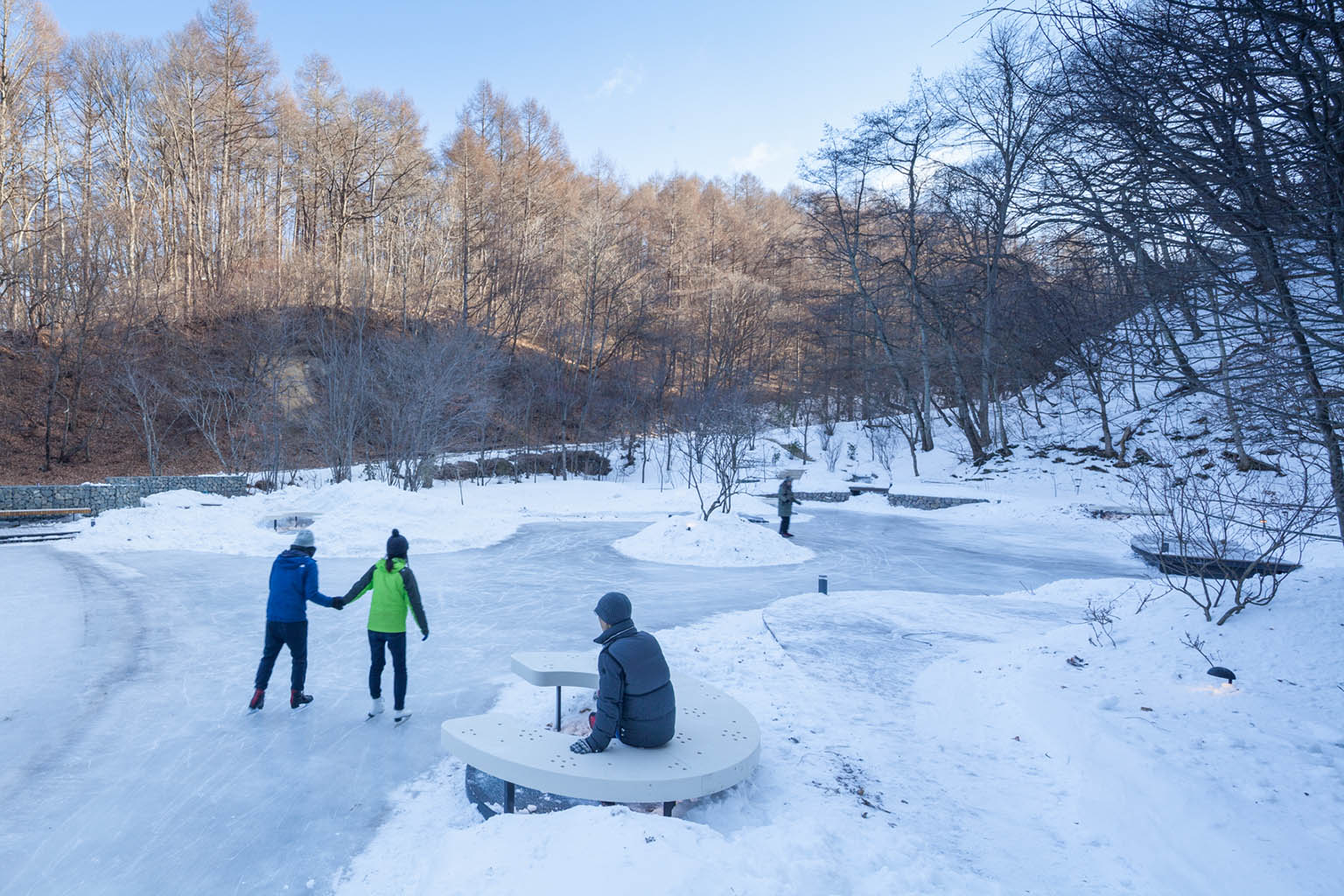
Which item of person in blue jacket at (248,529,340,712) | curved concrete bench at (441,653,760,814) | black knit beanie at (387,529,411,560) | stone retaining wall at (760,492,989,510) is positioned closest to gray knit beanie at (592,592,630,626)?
curved concrete bench at (441,653,760,814)

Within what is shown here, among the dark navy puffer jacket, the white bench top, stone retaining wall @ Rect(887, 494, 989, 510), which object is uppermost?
the dark navy puffer jacket

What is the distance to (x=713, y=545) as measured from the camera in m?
13.5

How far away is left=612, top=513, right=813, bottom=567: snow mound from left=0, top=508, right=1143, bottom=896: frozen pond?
2.19ft

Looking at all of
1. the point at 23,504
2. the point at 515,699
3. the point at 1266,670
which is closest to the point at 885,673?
the point at 1266,670

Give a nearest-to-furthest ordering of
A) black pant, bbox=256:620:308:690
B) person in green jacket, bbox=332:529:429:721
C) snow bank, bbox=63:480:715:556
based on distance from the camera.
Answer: person in green jacket, bbox=332:529:429:721 → black pant, bbox=256:620:308:690 → snow bank, bbox=63:480:715:556

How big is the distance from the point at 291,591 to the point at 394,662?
3.54 feet

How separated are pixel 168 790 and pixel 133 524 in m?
13.3

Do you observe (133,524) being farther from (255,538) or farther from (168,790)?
(168,790)

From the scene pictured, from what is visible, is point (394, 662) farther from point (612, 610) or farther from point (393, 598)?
point (612, 610)

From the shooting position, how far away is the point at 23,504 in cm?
1677

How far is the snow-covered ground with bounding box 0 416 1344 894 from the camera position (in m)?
3.40

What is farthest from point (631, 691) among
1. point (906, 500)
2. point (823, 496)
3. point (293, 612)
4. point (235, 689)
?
point (823, 496)

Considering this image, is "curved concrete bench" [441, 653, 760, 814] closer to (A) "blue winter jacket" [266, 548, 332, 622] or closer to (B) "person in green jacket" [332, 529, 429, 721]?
(B) "person in green jacket" [332, 529, 429, 721]

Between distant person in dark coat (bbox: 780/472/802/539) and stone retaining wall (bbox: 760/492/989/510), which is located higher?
distant person in dark coat (bbox: 780/472/802/539)
